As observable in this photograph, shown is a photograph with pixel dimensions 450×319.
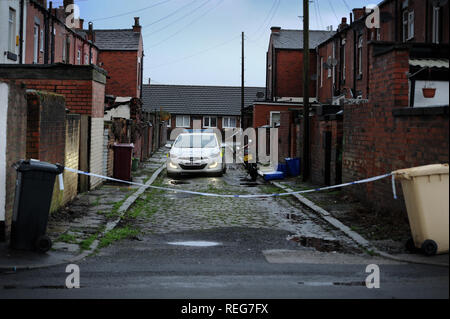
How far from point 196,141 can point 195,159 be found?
1.45 metres

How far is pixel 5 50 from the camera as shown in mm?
20922

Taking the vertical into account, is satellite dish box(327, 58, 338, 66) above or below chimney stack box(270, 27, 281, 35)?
below

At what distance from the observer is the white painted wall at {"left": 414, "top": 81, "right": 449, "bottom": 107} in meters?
10.5

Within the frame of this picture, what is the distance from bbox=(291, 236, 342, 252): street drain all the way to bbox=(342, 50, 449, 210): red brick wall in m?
1.77

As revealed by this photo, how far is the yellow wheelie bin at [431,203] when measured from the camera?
7.21 m

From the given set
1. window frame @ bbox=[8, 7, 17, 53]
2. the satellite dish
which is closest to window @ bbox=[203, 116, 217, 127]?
the satellite dish

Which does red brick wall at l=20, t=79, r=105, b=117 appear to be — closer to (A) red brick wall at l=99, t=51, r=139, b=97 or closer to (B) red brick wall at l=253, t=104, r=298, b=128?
(B) red brick wall at l=253, t=104, r=298, b=128

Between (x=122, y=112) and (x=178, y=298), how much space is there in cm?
2162

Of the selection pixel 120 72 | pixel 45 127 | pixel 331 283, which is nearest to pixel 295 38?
pixel 120 72

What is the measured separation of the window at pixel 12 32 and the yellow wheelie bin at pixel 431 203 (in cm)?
1858

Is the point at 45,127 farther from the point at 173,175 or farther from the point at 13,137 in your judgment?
the point at 173,175

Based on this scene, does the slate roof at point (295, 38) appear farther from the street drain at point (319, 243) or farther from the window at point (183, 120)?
the street drain at point (319, 243)

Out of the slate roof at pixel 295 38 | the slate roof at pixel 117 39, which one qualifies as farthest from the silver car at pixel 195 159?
the slate roof at pixel 117 39

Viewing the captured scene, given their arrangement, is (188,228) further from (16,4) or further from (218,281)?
(16,4)
